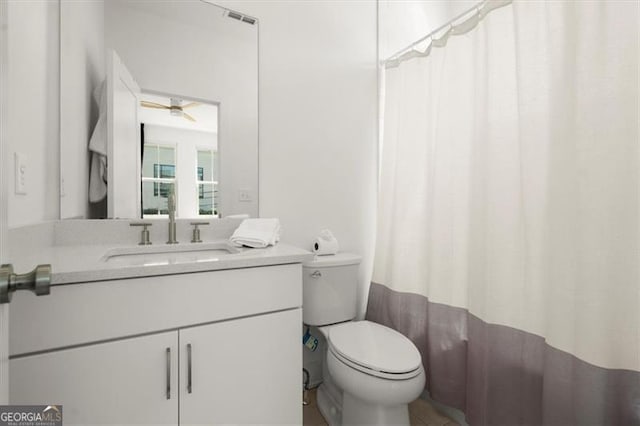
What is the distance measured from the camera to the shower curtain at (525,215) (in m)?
0.98

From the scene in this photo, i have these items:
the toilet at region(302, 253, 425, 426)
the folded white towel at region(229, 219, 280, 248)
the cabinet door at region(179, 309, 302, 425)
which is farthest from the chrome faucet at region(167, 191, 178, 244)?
the toilet at region(302, 253, 425, 426)

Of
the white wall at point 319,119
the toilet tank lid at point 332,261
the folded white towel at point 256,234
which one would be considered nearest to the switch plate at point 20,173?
the folded white towel at point 256,234

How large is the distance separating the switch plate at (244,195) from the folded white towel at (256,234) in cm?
24

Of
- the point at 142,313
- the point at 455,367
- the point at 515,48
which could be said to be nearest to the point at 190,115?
the point at 142,313

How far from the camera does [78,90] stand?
1225mm

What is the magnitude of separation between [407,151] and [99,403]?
170cm

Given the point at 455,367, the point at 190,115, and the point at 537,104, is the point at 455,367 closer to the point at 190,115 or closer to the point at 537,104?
the point at 537,104

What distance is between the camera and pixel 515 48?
48.4 inches

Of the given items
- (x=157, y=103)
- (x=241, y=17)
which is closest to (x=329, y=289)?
(x=157, y=103)

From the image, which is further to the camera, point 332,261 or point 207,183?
point 332,261

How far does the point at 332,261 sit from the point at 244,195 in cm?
59

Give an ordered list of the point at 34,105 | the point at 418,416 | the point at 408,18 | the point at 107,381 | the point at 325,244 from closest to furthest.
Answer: the point at 107,381
the point at 34,105
the point at 418,416
the point at 325,244
the point at 408,18

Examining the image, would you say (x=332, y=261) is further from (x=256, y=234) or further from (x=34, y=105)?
(x=34, y=105)

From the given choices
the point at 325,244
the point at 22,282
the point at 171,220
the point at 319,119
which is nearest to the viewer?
the point at 22,282
